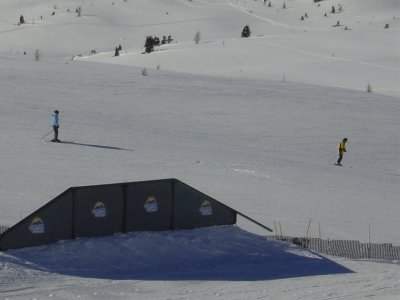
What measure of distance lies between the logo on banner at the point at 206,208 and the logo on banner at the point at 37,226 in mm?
3301

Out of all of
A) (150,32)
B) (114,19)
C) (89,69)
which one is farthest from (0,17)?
(89,69)

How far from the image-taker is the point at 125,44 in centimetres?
7631

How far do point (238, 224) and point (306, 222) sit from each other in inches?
73.5

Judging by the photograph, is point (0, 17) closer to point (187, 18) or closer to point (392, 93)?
point (187, 18)

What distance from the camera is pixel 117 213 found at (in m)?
15.8

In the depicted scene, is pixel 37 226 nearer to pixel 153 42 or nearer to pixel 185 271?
pixel 185 271

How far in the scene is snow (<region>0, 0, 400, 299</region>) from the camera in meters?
14.0

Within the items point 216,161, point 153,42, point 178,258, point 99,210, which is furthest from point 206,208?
point 153,42

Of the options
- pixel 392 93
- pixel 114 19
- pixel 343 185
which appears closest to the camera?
pixel 343 185

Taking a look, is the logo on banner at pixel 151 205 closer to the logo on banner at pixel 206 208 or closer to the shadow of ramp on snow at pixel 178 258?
the shadow of ramp on snow at pixel 178 258

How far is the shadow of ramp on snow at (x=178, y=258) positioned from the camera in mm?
14117

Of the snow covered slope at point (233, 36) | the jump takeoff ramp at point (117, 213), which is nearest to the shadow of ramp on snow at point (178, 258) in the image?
the jump takeoff ramp at point (117, 213)

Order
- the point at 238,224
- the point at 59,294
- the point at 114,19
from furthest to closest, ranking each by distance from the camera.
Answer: the point at 114,19, the point at 238,224, the point at 59,294

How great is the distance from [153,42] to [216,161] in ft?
144
